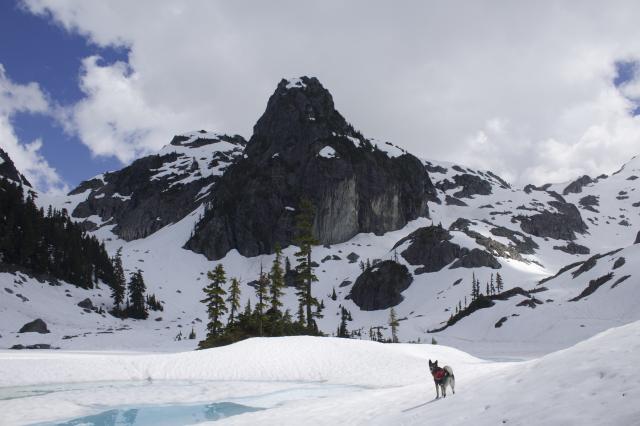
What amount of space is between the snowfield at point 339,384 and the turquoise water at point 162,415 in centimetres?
74

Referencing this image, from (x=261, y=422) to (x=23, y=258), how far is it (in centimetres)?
8755

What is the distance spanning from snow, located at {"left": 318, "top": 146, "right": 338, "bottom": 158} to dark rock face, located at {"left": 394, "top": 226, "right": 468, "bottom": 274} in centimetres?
5659

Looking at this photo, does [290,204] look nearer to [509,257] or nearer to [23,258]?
[509,257]

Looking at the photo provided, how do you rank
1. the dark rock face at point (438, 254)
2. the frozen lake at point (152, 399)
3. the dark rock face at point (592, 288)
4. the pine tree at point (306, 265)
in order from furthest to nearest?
the dark rock face at point (438, 254) → the dark rock face at point (592, 288) → the pine tree at point (306, 265) → the frozen lake at point (152, 399)

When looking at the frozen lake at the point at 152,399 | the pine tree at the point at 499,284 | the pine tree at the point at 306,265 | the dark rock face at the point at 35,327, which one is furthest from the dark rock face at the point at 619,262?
the dark rock face at the point at 35,327

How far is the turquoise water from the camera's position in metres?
17.2

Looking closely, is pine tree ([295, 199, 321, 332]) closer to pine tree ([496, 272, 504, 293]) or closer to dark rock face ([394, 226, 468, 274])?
pine tree ([496, 272, 504, 293])

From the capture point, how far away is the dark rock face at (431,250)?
14088 cm

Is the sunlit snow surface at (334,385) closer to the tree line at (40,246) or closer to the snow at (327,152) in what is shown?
the tree line at (40,246)

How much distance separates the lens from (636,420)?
21.5 feet

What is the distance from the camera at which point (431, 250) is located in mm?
145875

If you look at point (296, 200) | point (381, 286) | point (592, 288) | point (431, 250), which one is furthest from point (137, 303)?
point (296, 200)

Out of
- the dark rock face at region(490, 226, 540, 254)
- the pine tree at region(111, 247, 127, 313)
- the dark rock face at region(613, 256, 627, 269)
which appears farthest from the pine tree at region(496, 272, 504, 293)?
the pine tree at region(111, 247, 127, 313)

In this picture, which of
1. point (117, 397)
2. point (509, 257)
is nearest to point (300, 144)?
point (509, 257)
